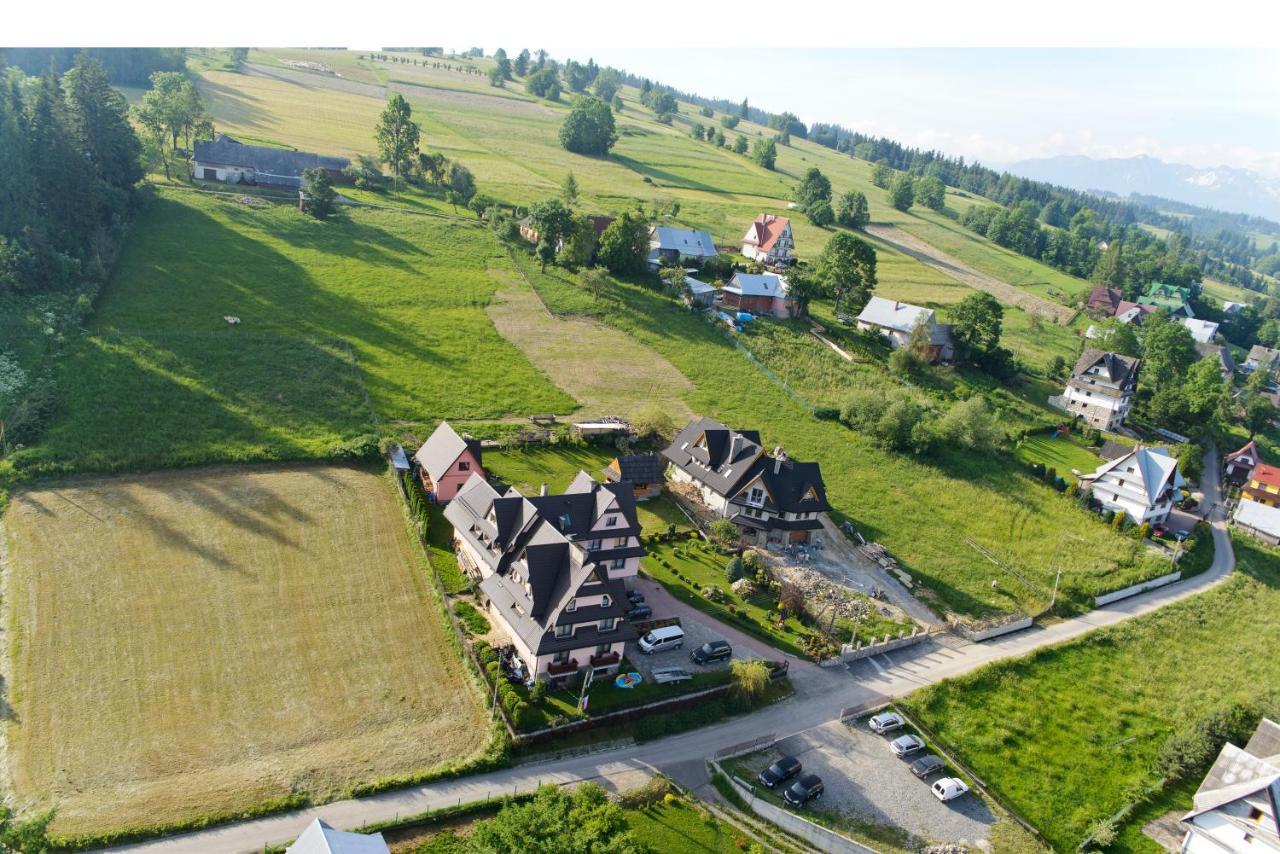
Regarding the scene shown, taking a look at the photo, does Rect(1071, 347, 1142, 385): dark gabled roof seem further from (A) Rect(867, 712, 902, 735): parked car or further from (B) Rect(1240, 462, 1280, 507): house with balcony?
(A) Rect(867, 712, 902, 735): parked car

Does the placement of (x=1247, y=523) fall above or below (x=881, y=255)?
below

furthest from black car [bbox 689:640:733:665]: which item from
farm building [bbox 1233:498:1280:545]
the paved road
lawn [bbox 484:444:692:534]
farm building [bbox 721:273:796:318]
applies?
farm building [bbox 721:273:796:318]

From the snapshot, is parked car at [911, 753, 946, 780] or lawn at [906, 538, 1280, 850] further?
lawn at [906, 538, 1280, 850]

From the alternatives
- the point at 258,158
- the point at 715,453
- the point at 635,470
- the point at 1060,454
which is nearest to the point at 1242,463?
the point at 1060,454

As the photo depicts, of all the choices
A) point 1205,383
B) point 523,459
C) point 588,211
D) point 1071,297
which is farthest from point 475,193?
point 1071,297

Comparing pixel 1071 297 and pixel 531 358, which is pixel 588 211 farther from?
pixel 1071 297

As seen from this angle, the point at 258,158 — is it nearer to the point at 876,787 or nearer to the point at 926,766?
the point at 876,787
